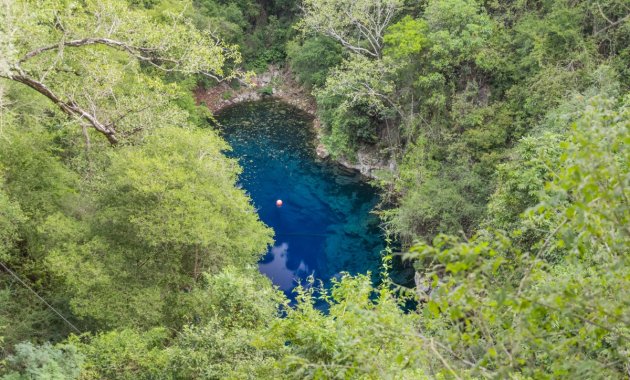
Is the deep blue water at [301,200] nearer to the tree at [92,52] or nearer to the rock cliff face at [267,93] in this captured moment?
the rock cliff face at [267,93]

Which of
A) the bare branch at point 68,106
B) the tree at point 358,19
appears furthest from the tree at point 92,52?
the tree at point 358,19

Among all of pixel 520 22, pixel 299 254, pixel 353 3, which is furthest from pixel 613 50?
pixel 299 254

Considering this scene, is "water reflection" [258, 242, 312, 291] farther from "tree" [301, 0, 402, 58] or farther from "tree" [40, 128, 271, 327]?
"tree" [301, 0, 402, 58]

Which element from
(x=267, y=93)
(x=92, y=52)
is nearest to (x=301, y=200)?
(x=92, y=52)

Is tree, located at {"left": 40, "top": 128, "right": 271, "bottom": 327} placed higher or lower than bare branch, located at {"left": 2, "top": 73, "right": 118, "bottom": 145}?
lower

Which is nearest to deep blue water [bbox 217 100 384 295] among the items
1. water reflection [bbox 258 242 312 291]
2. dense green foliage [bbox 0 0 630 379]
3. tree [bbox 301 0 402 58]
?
water reflection [bbox 258 242 312 291]

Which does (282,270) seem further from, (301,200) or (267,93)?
(267,93)
